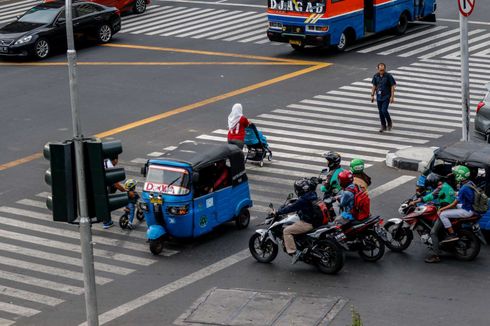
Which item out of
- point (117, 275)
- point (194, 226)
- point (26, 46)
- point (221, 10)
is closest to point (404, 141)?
point (194, 226)

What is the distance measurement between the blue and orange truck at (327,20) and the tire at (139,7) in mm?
8737

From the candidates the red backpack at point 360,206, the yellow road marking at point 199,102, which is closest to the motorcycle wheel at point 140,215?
the red backpack at point 360,206

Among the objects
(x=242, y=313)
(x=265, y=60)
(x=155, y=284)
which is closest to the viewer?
(x=242, y=313)

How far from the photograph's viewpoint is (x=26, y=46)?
112ft

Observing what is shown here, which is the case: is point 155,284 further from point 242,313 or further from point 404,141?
point 404,141

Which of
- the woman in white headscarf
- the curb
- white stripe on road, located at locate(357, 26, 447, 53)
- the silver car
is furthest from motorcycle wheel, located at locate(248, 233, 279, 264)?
white stripe on road, located at locate(357, 26, 447, 53)

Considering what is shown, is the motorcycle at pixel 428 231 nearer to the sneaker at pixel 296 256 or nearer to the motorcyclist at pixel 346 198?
the motorcyclist at pixel 346 198

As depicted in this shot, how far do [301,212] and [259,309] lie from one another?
6.83 ft

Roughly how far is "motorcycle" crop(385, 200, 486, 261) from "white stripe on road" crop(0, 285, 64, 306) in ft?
17.7

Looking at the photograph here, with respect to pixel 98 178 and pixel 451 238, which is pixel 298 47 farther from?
pixel 98 178

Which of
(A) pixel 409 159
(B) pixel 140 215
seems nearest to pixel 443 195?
(A) pixel 409 159

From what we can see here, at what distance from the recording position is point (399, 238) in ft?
61.2

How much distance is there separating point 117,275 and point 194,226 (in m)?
1.67

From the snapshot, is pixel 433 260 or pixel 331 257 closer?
pixel 331 257
